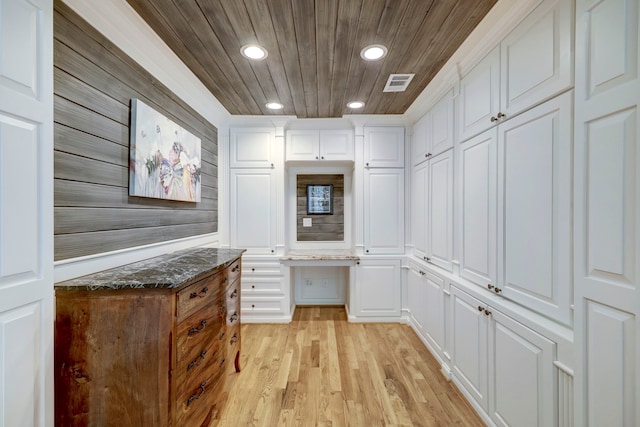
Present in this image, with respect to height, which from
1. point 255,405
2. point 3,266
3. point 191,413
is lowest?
point 255,405

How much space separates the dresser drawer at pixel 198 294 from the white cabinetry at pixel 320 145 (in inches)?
79.6

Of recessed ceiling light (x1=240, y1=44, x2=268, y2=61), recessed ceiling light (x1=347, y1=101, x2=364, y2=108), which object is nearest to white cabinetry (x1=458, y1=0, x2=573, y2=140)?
recessed ceiling light (x1=347, y1=101, x2=364, y2=108)

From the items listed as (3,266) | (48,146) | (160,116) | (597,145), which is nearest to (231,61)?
(160,116)

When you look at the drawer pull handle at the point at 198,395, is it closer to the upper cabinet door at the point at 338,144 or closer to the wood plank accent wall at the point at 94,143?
the wood plank accent wall at the point at 94,143

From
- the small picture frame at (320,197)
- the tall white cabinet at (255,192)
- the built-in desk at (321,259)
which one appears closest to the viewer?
the built-in desk at (321,259)

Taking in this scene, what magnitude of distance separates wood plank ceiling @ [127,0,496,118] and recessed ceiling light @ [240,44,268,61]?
0.04m

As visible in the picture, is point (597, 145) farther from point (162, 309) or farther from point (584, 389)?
point (162, 309)

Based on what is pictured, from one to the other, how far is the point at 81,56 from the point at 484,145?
7.76ft

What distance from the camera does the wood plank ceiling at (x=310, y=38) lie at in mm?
1484

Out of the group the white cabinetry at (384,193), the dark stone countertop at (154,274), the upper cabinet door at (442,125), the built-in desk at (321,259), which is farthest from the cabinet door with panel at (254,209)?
the upper cabinet door at (442,125)

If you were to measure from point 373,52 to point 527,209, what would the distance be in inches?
57.2

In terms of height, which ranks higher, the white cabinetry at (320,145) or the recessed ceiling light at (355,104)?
the recessed ceiling light at (355,104)

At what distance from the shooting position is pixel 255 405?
1.86 meters

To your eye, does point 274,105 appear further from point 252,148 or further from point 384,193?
point 384,193
